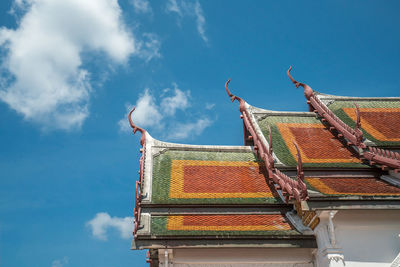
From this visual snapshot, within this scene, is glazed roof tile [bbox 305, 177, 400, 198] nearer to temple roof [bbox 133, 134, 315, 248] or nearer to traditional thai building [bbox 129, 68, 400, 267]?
traditional thai building [bbox 129, 68, 400, 267]

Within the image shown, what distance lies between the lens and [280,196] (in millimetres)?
12375

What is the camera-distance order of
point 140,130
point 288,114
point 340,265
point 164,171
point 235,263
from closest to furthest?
point 340,265 → point 235,263 → point 164,171 → point 140,130 → point 288,114

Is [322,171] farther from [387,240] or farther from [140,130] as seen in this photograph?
[140,130]

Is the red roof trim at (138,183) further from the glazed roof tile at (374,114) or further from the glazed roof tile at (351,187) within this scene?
the glazed roof tile at (374,114)

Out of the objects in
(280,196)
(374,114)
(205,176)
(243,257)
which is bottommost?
(243,257)

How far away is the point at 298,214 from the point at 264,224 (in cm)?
96

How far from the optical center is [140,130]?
15.1m

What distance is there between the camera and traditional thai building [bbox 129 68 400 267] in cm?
1009

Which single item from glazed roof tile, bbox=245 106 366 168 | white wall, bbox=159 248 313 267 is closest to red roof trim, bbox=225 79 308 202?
glazed roof tile, bbox=245 106 366 168

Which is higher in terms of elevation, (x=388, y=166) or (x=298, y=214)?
(x=388, y=166)

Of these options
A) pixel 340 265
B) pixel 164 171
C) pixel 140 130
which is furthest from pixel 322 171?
pixel 140 130

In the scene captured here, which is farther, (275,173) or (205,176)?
(205,176)

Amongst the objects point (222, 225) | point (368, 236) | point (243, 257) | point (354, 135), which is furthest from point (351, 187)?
point (222, 225)

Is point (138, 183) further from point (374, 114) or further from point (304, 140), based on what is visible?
point (374, 114)
